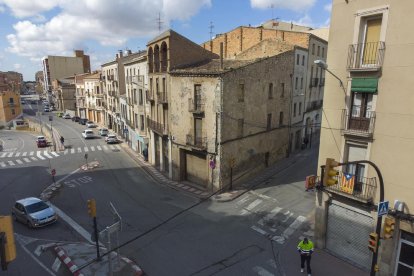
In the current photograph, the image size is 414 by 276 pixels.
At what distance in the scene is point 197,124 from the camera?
25.6 metres

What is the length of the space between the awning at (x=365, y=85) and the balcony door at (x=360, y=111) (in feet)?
1.28

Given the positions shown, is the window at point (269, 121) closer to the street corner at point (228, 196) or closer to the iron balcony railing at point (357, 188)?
the street corner at point (228, 196)

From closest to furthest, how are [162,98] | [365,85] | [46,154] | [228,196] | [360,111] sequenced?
[365,85] → [360,111] → [228,196] → [162,98] → [46,154]

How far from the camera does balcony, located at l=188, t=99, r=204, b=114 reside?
24.7m

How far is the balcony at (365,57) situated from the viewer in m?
12.6

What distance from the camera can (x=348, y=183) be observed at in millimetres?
14211

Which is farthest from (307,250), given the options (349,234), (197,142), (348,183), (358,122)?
(197,142)

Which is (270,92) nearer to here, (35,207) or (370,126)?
(370,126)

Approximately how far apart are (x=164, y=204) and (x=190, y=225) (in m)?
4.29

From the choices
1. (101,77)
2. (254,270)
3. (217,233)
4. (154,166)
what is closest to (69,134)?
(101,77)

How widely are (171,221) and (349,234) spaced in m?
10.7

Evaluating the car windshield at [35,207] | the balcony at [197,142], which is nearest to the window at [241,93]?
the balcony at [197,142]

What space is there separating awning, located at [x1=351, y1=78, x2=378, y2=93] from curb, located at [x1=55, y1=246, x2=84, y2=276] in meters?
15.3

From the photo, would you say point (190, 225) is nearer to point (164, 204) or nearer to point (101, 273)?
point (164, 204)
